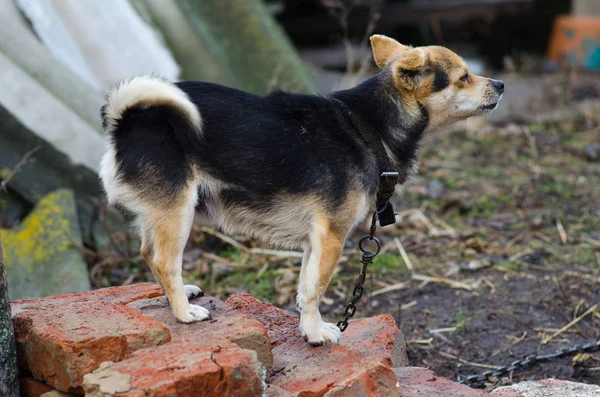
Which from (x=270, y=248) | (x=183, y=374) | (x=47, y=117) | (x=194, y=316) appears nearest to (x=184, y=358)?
(x=183, y=374)

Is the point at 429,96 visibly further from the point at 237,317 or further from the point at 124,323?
the point at 124,323

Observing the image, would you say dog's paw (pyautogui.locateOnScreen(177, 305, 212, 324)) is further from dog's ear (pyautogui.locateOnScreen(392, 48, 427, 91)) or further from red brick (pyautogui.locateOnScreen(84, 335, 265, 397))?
dog's ear (pyautogui.locateOnScreen(392, 48, 427, 91))

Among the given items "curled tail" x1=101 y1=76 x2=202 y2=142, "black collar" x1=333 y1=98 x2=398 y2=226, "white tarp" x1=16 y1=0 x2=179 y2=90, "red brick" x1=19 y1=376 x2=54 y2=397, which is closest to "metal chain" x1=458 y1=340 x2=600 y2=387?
"black collar" x1=333 y1=98 x2=398 y2=226

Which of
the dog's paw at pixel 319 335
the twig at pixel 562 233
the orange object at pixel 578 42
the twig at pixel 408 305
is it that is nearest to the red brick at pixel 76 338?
the dog's paw at pixel 319 335

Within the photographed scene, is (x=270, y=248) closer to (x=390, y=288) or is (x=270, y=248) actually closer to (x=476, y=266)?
(x=390, y=288)

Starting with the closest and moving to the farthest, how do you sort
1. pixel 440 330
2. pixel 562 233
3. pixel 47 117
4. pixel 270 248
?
1. pixel 440 330
2. pixel 47 117
3. pixel 270 248
4. pixel 562 233

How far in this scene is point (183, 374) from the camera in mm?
2969

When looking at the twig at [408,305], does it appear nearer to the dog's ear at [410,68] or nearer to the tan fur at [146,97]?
the dog's ear at [410,68]

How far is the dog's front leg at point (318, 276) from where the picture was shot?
381 centimetres

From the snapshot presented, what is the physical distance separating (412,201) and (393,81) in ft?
12.4

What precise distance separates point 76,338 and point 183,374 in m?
0.53

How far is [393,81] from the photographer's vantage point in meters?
4.14

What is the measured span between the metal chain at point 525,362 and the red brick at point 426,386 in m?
0.57

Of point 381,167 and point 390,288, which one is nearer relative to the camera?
point 381,167
